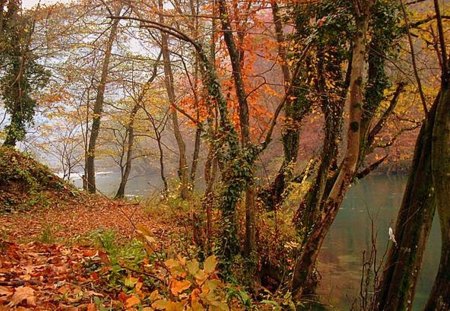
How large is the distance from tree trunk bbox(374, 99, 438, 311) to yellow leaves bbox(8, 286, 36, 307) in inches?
160

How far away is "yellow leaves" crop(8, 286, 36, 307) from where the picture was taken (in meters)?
2.72

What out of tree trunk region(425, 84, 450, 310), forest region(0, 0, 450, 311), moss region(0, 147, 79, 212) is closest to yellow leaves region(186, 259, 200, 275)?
forest region(0, 0, 450, 311)

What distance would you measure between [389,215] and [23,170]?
43.4ft

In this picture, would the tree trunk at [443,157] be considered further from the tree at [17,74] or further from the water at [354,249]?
the tree at [17,74]

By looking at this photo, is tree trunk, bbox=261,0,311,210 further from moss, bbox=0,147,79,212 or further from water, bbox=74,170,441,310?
moss, bbox=0,147,79,212

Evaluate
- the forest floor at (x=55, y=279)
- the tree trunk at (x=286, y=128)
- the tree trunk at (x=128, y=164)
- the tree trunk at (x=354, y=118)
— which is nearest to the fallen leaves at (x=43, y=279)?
the forest floor at (x=55, y=279)

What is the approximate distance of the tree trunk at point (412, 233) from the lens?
17.5 ft

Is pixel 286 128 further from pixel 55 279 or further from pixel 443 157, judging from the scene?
pixel 55 279

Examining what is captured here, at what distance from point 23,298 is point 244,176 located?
5045 mm

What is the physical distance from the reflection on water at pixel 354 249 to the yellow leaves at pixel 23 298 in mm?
3077

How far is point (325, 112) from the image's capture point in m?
8.69

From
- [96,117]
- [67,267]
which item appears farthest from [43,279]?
[96,117]

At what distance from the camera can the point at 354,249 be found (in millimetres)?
Answer: 13383

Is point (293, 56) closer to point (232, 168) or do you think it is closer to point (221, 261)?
point (232, 168)
